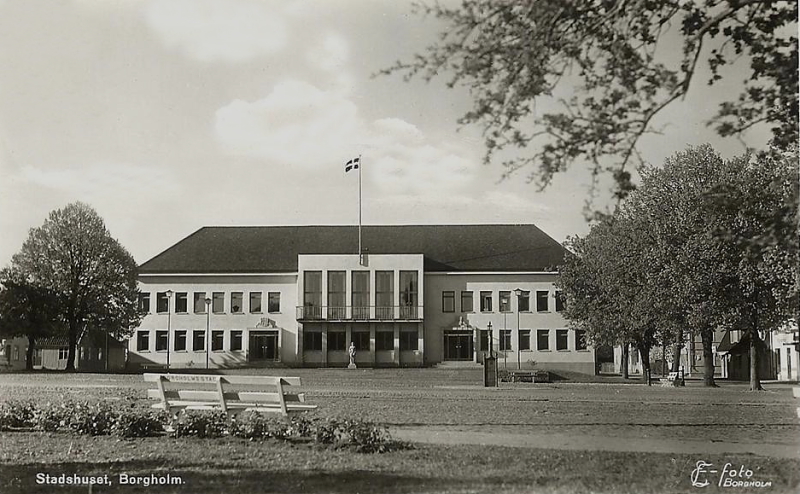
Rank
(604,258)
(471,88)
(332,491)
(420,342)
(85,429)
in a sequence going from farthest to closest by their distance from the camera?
1. (420,342)
2. (604,258)
3. (85,429)
4. (471,88)
5. (332,491)

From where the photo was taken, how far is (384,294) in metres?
44.9

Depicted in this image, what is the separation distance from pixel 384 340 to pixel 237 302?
20.5 metres

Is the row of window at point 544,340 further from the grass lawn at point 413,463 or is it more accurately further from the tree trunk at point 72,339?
the grass lawn at point 413,463

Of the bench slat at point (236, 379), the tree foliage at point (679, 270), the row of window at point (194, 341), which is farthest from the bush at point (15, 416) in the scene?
the tree foliage at point (679, 270)

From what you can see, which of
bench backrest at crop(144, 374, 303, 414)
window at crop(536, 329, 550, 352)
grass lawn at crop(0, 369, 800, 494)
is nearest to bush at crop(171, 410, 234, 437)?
grass lawn at crop(0, 369, 800, 494)

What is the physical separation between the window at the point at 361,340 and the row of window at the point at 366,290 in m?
1.42

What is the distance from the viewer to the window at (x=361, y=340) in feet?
137

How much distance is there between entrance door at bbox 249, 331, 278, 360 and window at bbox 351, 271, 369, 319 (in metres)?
13.6

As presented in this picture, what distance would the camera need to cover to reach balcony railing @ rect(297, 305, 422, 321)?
38.3 meters

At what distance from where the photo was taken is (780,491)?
25.4ft

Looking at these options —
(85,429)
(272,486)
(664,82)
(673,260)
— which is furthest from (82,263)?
(673,260)

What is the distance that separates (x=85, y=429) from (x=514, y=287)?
3647 cm

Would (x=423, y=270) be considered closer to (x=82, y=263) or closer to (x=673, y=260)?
(x=673, y=260)

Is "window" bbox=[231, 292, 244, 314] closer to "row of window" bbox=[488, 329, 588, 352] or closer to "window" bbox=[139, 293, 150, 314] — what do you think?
"window" bbox=[139, 293, 150, 314]
